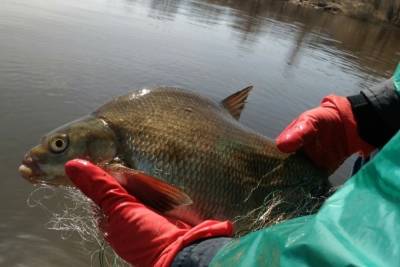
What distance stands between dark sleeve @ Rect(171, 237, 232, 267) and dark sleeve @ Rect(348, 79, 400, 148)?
5.31ft

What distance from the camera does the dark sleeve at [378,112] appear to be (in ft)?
9.38

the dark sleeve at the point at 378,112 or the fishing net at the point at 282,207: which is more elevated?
the dark sleeve at the point at 378,112

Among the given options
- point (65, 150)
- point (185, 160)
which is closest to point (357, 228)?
point (185, 160)

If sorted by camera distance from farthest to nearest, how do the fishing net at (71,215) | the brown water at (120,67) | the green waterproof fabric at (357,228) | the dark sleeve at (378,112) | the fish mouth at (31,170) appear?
1. the brown water at (120,67)
2. the fishing net at (71,215)
3. the dark sleeve at (378,112)
4. the fish mouth at (31,170)
5. the green waterproof fabric at (357,228)

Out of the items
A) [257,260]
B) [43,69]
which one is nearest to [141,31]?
[43,69]

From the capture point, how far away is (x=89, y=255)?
425 centimetres

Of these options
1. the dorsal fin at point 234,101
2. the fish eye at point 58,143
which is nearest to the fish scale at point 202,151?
the dorsal fin at point 234,101

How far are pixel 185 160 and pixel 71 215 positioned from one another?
236 cm

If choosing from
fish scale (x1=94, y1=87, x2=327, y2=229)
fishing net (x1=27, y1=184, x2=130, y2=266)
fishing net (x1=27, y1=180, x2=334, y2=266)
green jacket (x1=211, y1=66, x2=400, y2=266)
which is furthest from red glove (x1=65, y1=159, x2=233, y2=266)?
fishing net (x1=27, y1=184, x2=130, y2=266)

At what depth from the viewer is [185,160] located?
8.81 feet

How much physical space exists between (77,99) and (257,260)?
21.8 feet

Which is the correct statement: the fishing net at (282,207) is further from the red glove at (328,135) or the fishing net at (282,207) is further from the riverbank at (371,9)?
the riverbank at (371,9)

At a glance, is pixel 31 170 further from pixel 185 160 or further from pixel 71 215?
pixel 71 215

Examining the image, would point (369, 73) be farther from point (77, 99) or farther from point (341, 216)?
point (341, 216)
